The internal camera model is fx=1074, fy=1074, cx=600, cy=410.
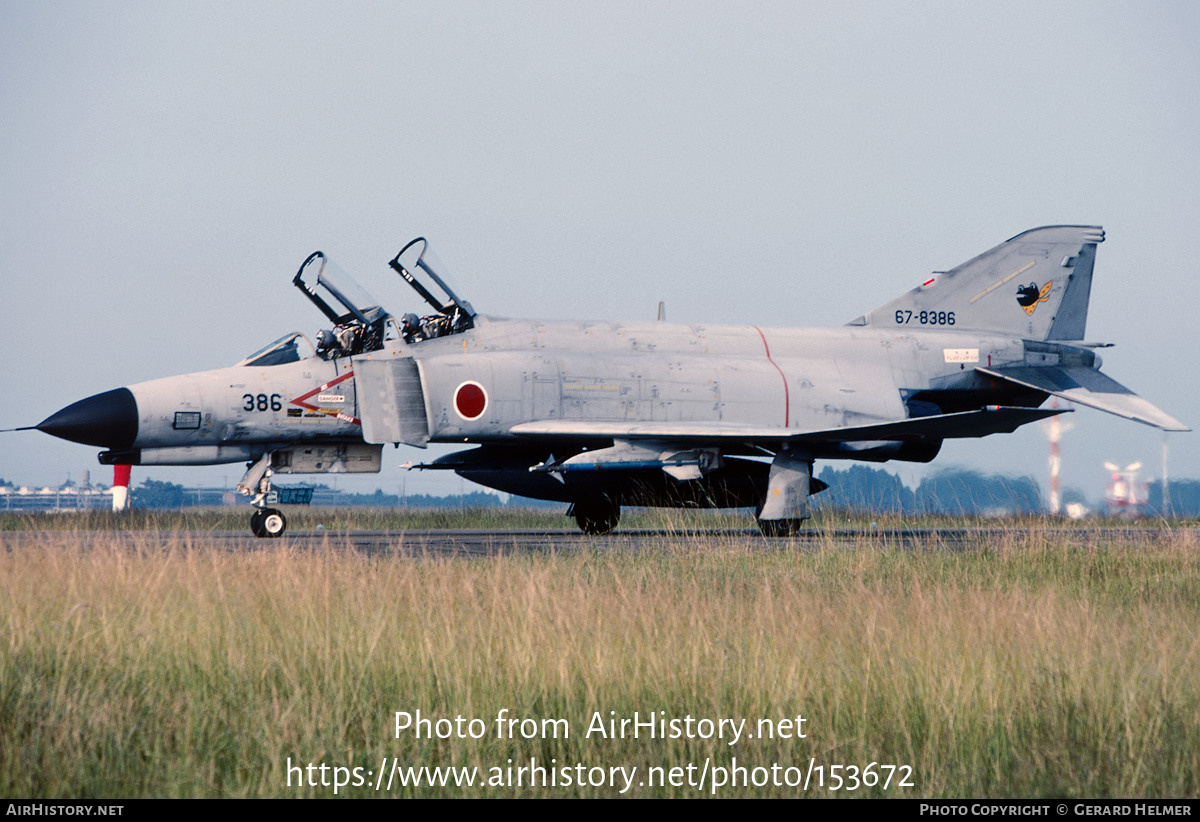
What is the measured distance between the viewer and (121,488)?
27.5 metres

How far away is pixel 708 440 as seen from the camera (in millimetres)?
14836

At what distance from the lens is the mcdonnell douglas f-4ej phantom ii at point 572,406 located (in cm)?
1348

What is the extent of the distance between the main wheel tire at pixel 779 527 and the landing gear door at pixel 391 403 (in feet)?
15.5

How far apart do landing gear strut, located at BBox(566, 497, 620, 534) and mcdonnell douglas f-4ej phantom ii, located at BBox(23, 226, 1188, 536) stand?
0.09 feet

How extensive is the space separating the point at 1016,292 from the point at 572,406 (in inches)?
340

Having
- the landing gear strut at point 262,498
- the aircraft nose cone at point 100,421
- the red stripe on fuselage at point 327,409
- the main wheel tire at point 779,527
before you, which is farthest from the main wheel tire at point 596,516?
the aircraft nose cone at point 100,421

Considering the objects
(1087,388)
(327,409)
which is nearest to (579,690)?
(327,409)

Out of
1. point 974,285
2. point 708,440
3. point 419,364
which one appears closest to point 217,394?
point 419,364

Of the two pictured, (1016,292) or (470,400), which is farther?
(1016,292)

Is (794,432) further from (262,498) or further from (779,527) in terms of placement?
(262,498)

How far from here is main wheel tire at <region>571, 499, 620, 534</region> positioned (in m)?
16.0

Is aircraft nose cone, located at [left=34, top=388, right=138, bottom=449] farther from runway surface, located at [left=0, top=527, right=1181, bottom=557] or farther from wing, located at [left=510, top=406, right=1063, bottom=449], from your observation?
wing, located at [left=510, top=406, right=1063, bottom=449]

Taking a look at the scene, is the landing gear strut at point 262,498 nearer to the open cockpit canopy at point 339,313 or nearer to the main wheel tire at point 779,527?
the open cockpit canopy at point 339,313

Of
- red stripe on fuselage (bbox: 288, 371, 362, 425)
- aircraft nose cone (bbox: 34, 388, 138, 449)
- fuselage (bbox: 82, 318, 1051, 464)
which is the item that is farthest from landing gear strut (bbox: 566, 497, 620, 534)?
aircraft nose cone (bbox: 34, 388, 138, 449)
